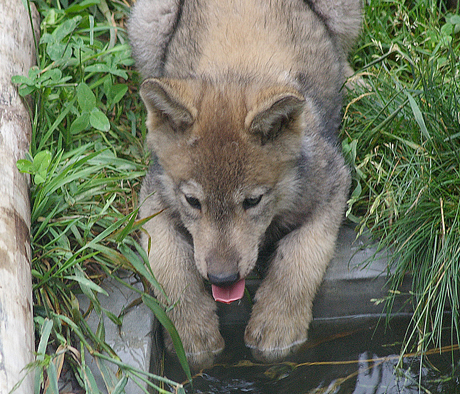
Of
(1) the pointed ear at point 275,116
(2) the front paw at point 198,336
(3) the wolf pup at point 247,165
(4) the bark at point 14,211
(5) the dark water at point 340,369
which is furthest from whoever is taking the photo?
(2) the front paw at point 198,336

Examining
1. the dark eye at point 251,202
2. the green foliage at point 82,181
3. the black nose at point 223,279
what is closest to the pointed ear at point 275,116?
the dark eye at point 251,202

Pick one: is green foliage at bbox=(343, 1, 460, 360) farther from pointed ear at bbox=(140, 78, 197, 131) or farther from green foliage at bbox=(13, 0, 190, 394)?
green foliage at bbox=(13, 0, 190, 394)

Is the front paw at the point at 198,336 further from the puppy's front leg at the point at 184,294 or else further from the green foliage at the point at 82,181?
the green foliage at the point at 82,181

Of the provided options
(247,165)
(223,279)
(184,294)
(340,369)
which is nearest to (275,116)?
(247,165)

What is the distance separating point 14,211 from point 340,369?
2.24m

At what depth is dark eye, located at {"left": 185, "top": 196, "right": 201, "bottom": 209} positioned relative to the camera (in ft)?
12.1

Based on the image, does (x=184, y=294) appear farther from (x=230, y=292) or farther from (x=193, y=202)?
(x=193, y=202)

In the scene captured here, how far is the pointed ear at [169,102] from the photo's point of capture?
11.5ft

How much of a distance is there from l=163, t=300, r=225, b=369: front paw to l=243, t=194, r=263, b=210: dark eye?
836mm

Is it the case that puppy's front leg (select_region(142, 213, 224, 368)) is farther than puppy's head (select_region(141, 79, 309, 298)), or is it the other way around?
puppy's front leg (select_region(142, 213, 224, 368))

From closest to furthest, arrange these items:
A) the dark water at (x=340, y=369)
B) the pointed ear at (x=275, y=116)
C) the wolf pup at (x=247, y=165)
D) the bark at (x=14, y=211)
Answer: the bark at (x=14, y=211)
the pointed ear at (x=275, y=116)
the wolf pup at (x=247, y=165)
the dark water at (x=340, y=369)

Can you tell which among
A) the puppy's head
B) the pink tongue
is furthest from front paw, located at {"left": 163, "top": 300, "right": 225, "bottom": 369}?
the puppy's head

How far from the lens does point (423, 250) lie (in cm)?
392

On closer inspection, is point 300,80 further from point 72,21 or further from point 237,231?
point 72,21
